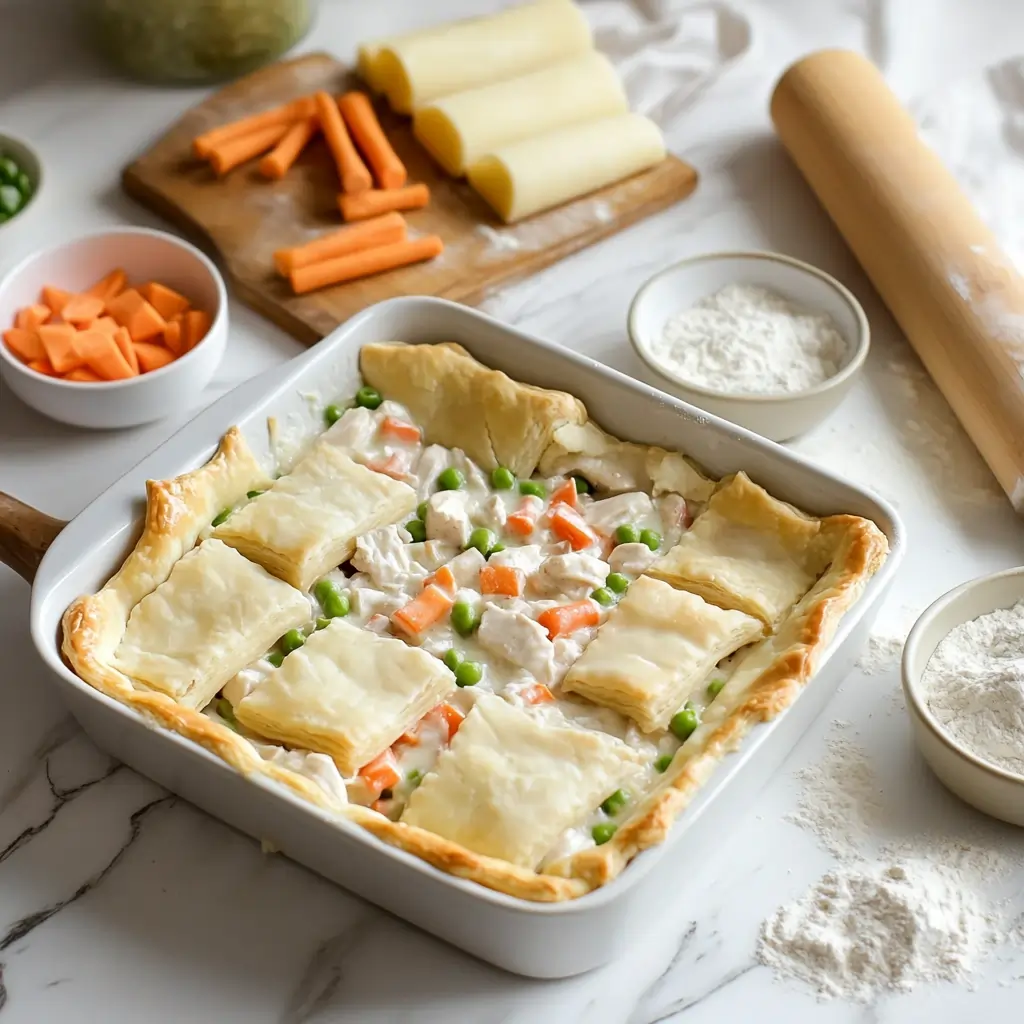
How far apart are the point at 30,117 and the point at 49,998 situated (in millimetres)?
2769

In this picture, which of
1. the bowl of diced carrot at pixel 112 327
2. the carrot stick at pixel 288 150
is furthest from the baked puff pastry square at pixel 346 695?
the carrot stick at pixel 288 150

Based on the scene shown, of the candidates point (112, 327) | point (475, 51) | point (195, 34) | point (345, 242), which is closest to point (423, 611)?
point (112, 327)

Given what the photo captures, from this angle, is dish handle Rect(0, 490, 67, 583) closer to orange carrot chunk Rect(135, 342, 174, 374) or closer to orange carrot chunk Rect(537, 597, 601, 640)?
orange carrot chunk Rect(135, 342, 174, 374)

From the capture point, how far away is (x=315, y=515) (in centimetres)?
280

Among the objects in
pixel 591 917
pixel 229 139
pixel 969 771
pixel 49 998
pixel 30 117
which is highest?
pixel 30 117

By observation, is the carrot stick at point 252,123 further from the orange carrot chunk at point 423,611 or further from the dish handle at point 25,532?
the orange carrot chunk at point 423,611

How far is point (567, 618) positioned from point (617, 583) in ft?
0.48

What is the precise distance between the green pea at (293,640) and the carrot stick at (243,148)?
5.53ft

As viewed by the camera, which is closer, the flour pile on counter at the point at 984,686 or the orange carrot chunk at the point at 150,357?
the flour pile on counter at the point at 984,686

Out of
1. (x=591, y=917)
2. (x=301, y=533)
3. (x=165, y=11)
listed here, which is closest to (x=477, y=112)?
(x=165, y=11)

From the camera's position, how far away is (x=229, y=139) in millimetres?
3904

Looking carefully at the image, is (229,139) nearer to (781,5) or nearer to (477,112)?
(477,112)

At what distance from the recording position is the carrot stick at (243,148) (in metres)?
3.85

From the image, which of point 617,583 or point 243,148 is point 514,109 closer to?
point 243,148
